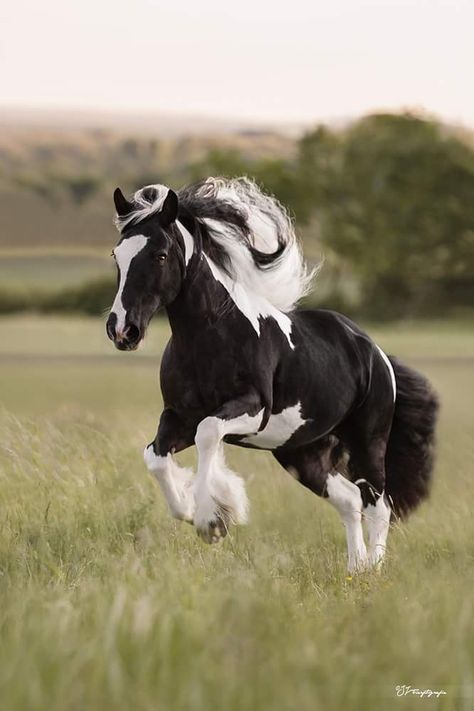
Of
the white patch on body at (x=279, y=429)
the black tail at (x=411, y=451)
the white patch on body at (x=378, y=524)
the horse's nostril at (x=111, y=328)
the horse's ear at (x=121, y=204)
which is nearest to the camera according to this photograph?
the horse's nostril at (x=111, y=328)

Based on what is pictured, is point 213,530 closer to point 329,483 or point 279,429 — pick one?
point 279,429

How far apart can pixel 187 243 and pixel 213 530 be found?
1.41 m

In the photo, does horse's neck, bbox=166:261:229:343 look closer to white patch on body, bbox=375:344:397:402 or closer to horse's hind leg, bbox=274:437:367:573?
horse's hind leg, bbox=274:437:367:573

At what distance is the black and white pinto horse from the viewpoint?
18.7 ft

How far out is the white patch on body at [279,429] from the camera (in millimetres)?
6254

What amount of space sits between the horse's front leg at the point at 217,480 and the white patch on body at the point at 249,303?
0.51 m

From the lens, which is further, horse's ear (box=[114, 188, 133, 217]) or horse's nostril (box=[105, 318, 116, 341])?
horse's ear (box=[114, 188, 133, 217])

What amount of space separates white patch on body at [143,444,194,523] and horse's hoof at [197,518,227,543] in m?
0.26

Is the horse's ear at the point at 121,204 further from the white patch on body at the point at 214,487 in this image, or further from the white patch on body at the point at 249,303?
the white patch on body at the point at 214,487

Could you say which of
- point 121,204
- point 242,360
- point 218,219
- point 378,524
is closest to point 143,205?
point 121,204

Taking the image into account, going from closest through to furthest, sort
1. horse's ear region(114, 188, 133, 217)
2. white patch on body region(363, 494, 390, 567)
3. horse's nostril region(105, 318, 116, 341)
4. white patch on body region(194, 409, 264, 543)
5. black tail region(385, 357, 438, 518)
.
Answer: horse's nostril region(105, 318, 116, 341), white patch on body region(194, 409, 264, 543), horse's ear region(114, 188, 133, 217), white patch on body region(363, 494, 390, 567), black tail region(385, 357, 438, 518)

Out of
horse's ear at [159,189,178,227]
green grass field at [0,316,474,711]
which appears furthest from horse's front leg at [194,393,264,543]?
horse's ear at [159,189,178,227]

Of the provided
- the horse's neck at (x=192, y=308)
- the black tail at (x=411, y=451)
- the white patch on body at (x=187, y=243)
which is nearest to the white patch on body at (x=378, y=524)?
the black tail at (x=411, y=451)
